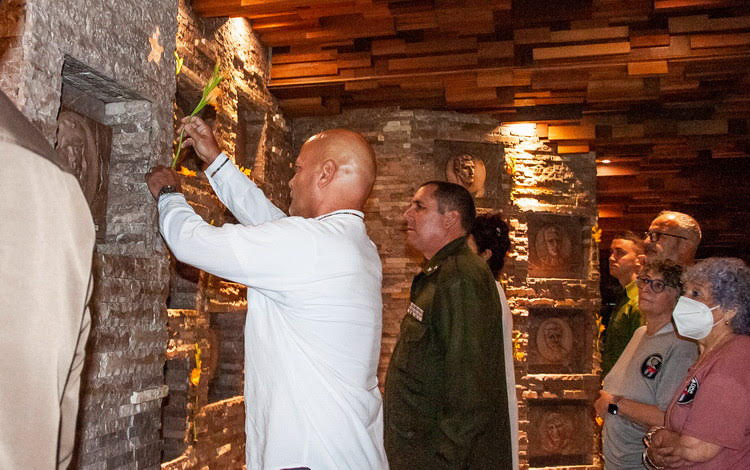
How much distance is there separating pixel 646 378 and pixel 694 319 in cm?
53

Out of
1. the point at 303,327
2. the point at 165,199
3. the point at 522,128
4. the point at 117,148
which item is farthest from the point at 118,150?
the point at 522,128

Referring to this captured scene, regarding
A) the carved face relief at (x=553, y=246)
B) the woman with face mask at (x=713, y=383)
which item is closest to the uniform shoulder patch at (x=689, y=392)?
the woman with face mask at (x=713, y=383)

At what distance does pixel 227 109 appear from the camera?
410 centimetres

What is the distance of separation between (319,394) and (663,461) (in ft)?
4.33

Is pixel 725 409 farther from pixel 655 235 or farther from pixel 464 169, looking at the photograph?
pixel 464 169

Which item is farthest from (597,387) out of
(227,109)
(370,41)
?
(227,109)

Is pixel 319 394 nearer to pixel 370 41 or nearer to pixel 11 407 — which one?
pixel 11 407

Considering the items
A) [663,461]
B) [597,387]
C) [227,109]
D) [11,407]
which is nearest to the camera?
[11,407]

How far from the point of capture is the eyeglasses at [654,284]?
2.97 metres

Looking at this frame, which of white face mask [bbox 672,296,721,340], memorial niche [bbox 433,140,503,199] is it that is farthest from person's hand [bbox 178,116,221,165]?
memorial niche [bbox 433,140,503,199]

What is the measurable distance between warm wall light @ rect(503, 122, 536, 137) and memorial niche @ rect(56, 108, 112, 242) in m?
4.09

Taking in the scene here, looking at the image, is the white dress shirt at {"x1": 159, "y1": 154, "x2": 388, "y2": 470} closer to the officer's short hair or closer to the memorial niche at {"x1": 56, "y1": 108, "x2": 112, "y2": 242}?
the memorial niche at {"x1": 56, "y1": 108, "x2": 112, "y2": 242}

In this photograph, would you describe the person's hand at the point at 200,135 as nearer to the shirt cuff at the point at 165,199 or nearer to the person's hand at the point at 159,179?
the person's hand at the point at 159,179

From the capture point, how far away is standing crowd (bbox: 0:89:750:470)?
5.34 feet
